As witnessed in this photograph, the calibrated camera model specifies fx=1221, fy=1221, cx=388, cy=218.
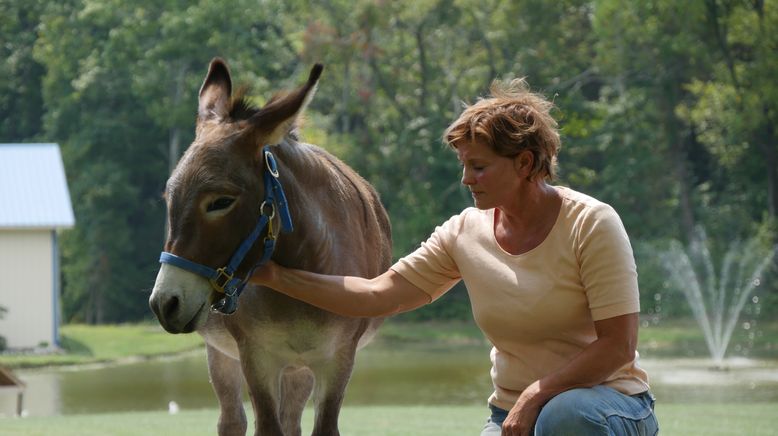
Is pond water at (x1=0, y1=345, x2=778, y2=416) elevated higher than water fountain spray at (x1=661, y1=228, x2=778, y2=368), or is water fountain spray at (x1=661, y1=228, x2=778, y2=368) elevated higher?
pond water at (x1=0, y1=345, x2=778, y2=416)

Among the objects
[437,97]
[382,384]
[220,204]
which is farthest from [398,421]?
[437,97]

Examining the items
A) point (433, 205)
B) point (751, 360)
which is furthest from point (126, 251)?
point (751, 360)

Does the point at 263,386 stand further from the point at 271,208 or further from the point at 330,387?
the point at 271,208

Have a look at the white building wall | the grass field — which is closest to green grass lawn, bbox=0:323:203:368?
the white building wall

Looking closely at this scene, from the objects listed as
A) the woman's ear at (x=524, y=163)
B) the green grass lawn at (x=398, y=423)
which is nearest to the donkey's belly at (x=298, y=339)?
the woman's ear at (x=524, y=163)

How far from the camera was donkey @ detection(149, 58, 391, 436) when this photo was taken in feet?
13.3

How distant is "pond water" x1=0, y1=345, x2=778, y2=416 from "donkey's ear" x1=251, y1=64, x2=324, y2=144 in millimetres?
11763

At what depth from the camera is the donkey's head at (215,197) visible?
3.95 metres

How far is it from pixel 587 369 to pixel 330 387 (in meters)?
1.42

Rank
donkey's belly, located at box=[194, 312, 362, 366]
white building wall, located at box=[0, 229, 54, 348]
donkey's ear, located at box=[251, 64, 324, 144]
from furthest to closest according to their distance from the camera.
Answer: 1. white building wall, located at box=[0, 229, 54, 348]
2. donkey's belly, located at box=[194, 312, 362, 366]
3. donkey's ear, located at box=[251, 64, 324, 144]

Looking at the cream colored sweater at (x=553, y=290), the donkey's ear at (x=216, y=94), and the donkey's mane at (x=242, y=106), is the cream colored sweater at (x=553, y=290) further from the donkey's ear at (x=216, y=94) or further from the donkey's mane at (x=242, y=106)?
the donkey's ear at (x=216, y=94)

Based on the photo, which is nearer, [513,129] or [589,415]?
[589,415]

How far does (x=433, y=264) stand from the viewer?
446 centimetres

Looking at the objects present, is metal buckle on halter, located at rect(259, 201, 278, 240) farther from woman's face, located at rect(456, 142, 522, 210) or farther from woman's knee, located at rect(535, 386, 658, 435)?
woman's knee, located at rect(535, 386, 658, 435)
